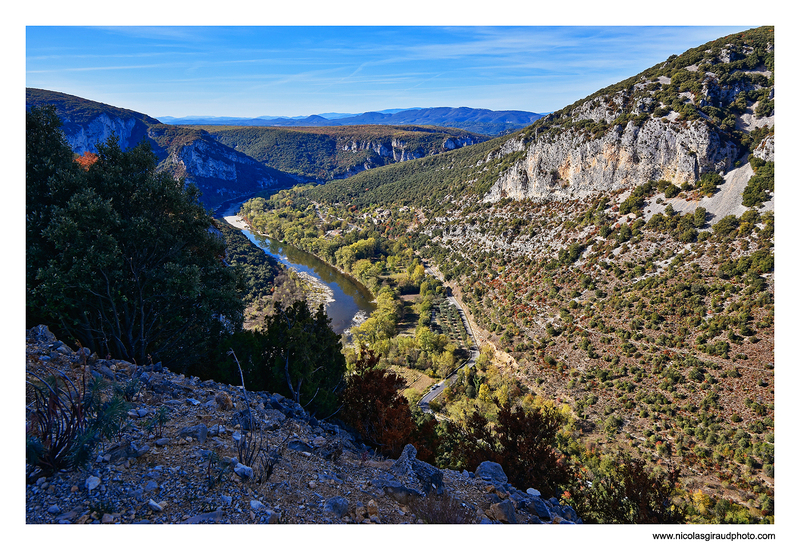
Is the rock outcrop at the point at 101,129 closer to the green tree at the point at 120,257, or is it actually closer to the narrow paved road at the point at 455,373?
the narrow paved road at the point at 455,373

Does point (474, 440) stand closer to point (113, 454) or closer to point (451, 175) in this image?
point (113, 454)

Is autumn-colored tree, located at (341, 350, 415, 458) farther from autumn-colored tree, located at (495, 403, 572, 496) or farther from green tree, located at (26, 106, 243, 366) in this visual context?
green tree, located at (26, 106, 243, 366)

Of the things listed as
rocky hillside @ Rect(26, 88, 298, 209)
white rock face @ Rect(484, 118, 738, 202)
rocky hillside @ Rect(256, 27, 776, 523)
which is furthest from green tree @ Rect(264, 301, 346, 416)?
rocky hillside @ Rect(26, 88, 298, 209)

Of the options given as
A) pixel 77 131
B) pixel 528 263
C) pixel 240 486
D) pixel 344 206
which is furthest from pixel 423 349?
pixel 77 131

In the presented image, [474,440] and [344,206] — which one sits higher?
[344,206]

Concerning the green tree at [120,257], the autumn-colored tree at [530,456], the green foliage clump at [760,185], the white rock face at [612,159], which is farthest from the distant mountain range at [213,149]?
the green foliage clump at [760,185]

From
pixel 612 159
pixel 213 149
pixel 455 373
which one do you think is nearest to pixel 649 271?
pixel 612 159

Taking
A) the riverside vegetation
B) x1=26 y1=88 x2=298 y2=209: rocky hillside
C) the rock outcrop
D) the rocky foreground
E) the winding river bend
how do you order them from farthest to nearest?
x1=26 y1=88 x2=298 y2=209: rocky hillside
the rock outcrop
the winding river bend
the riverside vegetation
the rocky foreground
